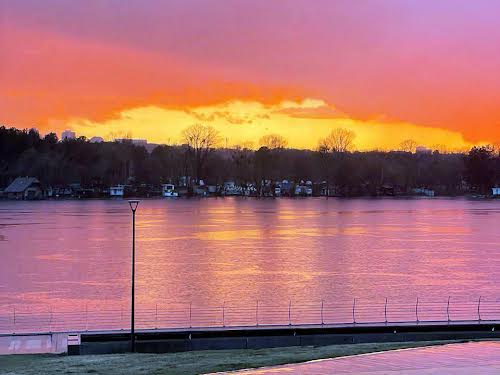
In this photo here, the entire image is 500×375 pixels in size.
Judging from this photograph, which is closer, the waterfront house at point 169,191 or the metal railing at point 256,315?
the metal railing at point 256,315

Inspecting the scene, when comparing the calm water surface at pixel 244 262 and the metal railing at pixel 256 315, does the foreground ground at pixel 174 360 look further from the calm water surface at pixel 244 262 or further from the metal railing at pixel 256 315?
the calm water surface at pixel 244 262

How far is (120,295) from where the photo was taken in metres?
31.7

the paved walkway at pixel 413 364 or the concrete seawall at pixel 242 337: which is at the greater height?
the paved walkway at pixel 413 364

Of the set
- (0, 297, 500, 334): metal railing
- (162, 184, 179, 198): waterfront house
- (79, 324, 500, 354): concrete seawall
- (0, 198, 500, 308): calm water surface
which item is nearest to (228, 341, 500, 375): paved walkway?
(79, 324, 500, 354): concrete seawall

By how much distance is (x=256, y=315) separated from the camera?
86.7 feet

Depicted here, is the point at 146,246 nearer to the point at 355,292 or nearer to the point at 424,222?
the point at 355,292

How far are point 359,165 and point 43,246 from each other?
141 meters

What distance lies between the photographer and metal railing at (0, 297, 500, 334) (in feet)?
81.5

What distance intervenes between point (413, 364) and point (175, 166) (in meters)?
175

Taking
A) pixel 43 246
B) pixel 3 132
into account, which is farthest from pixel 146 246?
pixel 3 132

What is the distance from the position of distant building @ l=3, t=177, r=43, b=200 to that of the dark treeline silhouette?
55.1 inches

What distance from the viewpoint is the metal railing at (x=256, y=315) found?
81.5 feet

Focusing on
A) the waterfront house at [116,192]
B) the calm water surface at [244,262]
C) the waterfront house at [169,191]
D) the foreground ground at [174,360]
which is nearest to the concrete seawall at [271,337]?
the foreground ground at [174,360]

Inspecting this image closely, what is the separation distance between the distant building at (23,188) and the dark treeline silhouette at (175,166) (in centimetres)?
140
